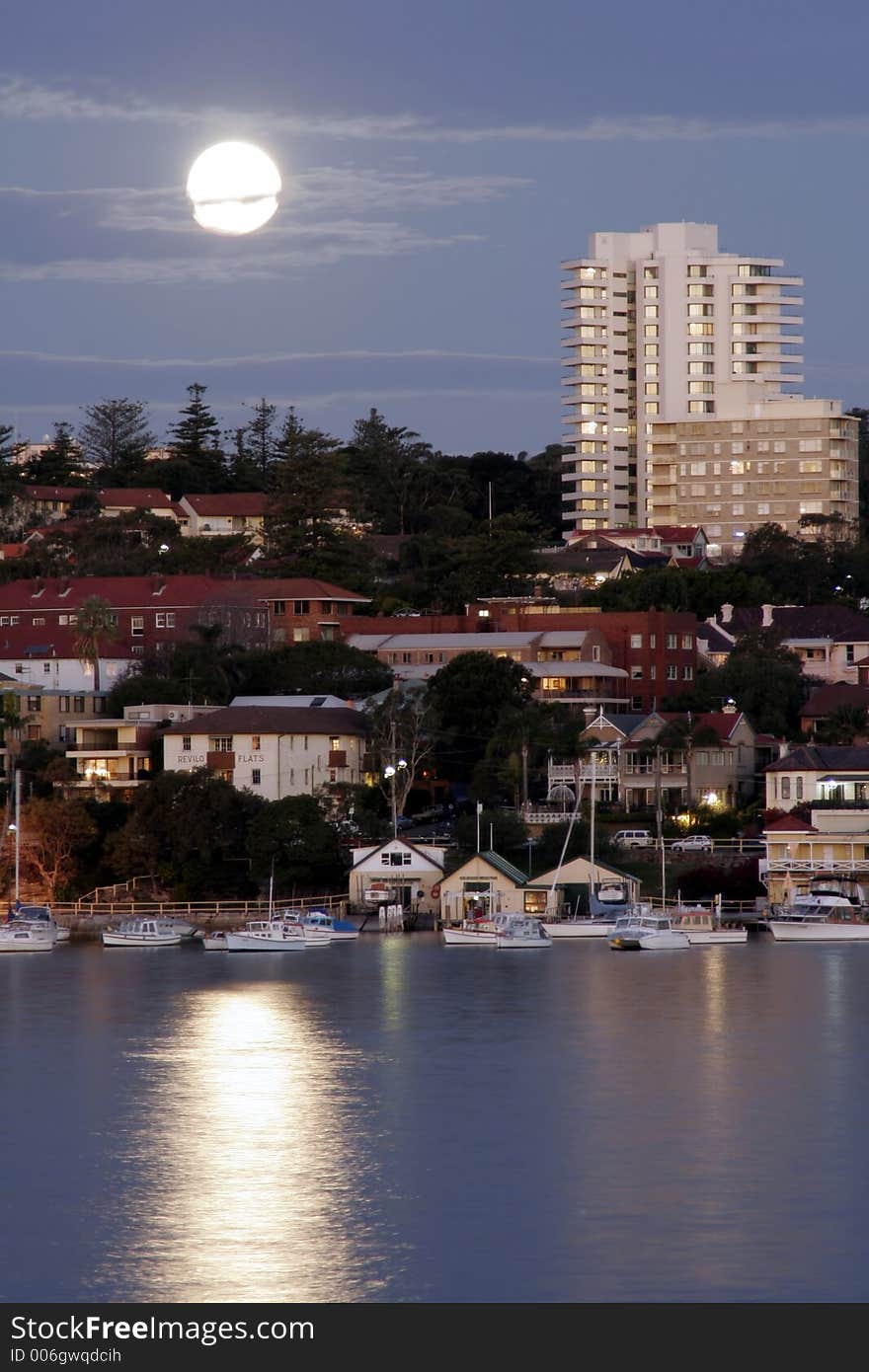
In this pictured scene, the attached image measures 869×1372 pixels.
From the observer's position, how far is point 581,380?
158750mm

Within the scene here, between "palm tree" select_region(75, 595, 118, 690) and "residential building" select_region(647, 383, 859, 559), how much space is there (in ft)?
186

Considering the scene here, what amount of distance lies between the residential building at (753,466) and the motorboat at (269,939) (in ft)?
258

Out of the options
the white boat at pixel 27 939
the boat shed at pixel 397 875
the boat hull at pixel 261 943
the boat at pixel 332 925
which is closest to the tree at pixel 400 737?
the boat shed at pixel 397 875

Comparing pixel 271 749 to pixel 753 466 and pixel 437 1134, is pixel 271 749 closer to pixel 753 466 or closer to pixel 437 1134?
pixel 437 1134

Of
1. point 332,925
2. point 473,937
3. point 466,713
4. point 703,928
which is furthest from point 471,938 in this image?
point 466,713

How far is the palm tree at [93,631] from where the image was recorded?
97250 mm

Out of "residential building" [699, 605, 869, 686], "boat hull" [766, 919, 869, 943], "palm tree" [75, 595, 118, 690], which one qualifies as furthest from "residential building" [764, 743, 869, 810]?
"palm tree" [75, 595, 118, 690]

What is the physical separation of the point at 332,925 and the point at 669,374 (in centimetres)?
9250

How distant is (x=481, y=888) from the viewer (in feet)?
245

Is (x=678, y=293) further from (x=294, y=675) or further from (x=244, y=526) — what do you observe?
(x=294, y=675)

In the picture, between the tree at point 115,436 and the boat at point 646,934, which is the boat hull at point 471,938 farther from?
the tree at point 115,436
